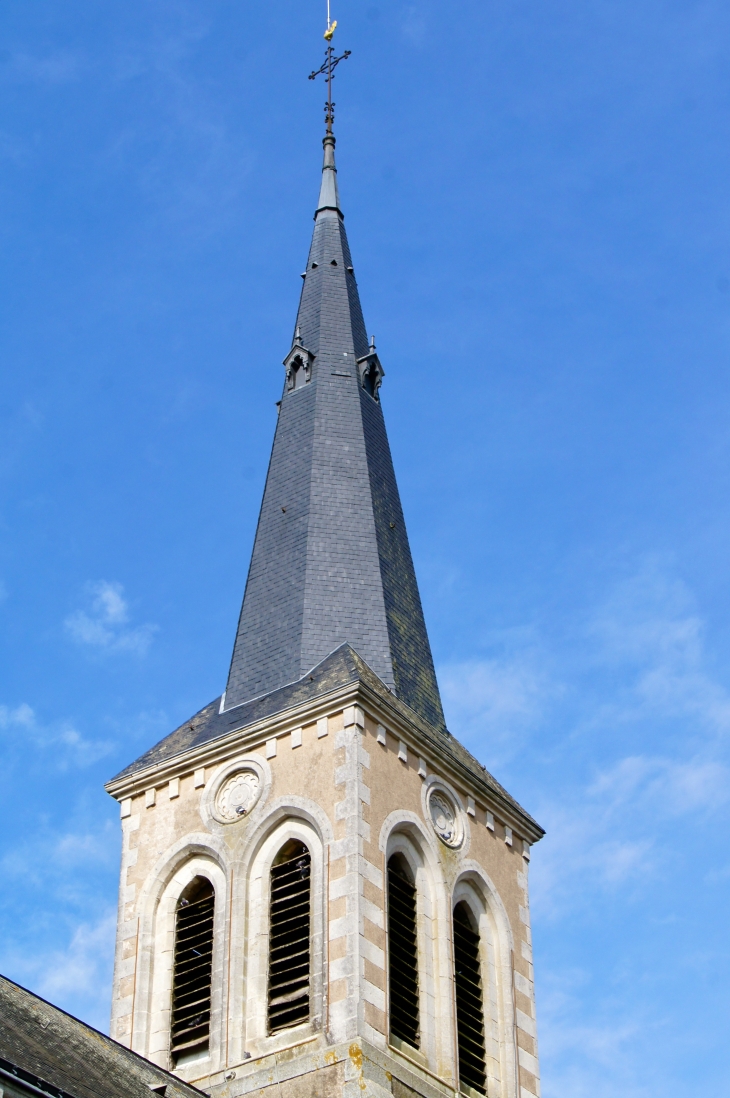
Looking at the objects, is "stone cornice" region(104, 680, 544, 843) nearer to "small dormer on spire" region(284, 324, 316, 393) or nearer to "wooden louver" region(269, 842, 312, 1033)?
"wooden louver" region(269, 842, 312, 1033)

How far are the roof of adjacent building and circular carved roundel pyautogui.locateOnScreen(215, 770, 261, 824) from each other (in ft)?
12.6

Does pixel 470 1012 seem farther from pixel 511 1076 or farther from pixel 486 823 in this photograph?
pixel 486 823

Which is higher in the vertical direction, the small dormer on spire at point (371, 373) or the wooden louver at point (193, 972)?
the small dormer on spire at point (371, 373)

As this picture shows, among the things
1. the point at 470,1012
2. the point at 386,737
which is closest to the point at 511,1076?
the point at 470,1012

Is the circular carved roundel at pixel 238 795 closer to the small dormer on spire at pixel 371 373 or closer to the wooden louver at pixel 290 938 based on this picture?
the wooden louver at pixel 290 938

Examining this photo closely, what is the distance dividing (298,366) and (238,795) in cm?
894

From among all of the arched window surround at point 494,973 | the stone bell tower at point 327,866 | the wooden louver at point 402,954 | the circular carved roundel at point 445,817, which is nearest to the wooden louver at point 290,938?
the stone bell tower at point 327,866

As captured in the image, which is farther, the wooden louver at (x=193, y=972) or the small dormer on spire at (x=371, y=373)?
the small dormer on spire at (x=371, y=373)

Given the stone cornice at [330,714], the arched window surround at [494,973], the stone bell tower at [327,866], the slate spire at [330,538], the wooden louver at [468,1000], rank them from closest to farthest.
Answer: the stone bell tower at [327,866], the wooden louver at [468,1000], the arched window surround at [494,973], the stone cornice at [330,714], the slate spire at [330,538]

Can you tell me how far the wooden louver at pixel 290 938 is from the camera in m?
22.2

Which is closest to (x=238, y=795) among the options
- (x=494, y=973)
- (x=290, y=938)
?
(x=290, y=938)

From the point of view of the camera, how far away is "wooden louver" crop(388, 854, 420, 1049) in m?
22.5

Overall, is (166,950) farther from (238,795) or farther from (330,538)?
(330,538)

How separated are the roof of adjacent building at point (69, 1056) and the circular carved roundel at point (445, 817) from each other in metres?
5.02
